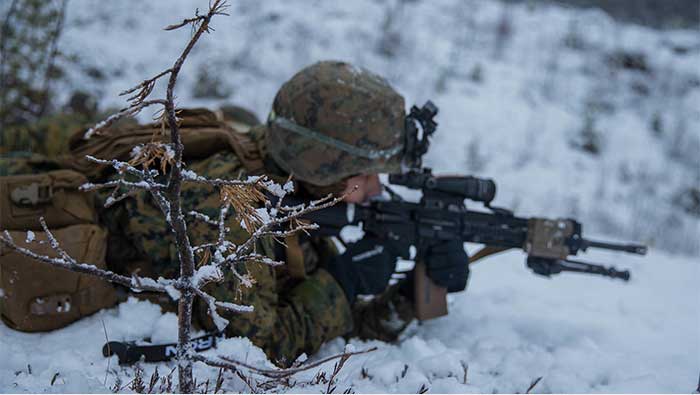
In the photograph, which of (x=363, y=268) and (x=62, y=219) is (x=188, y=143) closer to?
(x=62, y=219)

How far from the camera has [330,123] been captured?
246 centimetres

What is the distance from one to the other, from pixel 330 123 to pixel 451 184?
2.58 feet

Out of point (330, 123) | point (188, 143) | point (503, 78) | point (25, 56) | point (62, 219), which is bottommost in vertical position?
point (62, 219)

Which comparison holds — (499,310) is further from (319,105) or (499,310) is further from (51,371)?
(51,371)

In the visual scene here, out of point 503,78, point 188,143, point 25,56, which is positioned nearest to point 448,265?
point 188,143

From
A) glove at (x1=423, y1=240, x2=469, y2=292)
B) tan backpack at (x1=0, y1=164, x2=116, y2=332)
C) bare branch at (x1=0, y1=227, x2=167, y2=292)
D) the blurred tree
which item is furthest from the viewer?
the blurred tree

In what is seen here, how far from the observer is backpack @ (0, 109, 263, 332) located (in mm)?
2104

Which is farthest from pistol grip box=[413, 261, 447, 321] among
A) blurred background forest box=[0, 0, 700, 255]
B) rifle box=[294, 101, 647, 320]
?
blurred background forest box=[0, 0, 700, 255]

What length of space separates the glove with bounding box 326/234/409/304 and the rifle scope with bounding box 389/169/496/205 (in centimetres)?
33

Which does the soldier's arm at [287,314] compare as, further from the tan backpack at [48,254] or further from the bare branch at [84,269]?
the bare branch at [84,269]

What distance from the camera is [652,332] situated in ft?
10.4

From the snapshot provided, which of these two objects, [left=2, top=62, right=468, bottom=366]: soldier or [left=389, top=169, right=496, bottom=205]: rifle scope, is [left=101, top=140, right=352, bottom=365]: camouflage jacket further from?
[left=389, top=169, right=496, bottom=205]: rifle scope

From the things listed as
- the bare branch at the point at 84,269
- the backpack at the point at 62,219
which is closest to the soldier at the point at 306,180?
the backpack at the point at 62,219

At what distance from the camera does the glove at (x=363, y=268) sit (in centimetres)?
273
